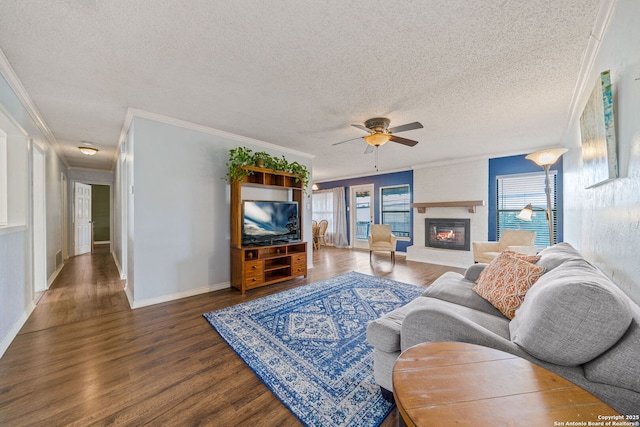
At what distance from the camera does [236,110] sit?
298 cm

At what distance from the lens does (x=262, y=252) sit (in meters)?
3.96

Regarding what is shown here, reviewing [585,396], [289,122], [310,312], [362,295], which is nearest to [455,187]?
[362,295]

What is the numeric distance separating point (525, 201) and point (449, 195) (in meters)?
1.36

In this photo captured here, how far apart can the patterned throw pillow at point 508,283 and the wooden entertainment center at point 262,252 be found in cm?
269

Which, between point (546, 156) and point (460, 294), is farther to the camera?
point (546, 156)

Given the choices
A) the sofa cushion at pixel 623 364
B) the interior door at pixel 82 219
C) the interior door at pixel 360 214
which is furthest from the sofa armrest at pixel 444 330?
the interior door at pixel 82 219

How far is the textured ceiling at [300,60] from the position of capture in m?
1.54

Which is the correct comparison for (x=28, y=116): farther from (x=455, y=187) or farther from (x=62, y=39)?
(x=455, y=187)

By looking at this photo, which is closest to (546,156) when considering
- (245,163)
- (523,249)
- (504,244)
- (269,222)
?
(523,249)

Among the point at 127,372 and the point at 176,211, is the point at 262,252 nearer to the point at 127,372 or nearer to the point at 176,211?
the point at 176,211

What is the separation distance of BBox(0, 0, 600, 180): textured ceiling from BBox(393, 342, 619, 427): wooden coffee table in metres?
1.84

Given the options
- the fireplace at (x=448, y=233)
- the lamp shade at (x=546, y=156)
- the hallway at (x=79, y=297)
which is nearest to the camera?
the hallway at (x=79, y=297)

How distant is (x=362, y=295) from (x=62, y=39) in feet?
12.0

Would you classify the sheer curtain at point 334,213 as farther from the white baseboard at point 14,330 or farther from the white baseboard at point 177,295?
the white baseboard at point 14,330
